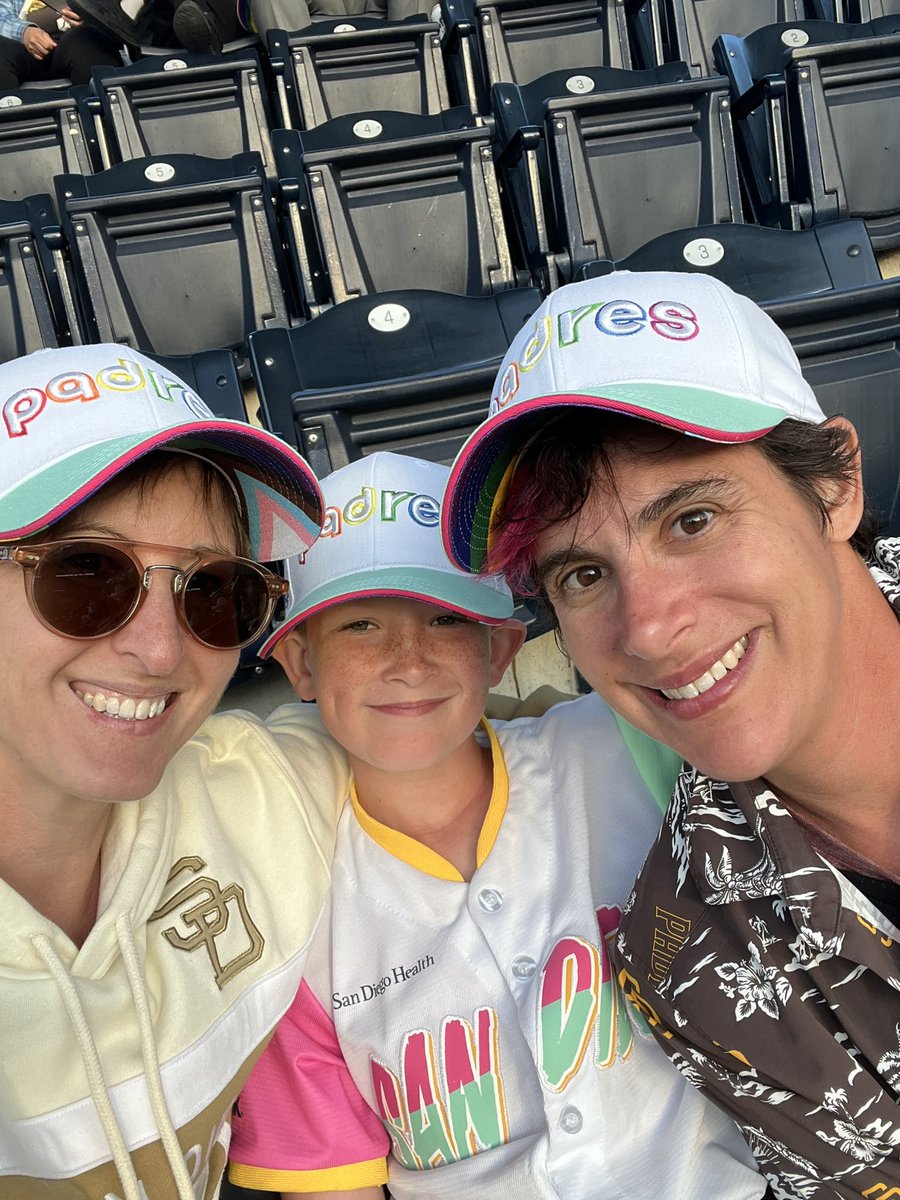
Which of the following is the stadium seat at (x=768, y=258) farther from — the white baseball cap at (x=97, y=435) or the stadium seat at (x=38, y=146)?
the stadium seat at (x=38, y=146)

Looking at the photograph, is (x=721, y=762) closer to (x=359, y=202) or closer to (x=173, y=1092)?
(x=173, y=1092)

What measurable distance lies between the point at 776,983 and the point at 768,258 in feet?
7.74

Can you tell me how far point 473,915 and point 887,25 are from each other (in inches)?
188

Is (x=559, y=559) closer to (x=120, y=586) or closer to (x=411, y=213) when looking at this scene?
(x=120, y=586)

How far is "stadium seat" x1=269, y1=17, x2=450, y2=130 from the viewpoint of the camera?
5441 millimetres

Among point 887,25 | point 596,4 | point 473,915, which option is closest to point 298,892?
point 473,915

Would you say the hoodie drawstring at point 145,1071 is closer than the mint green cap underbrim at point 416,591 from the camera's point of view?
Yes

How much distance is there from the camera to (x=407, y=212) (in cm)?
412

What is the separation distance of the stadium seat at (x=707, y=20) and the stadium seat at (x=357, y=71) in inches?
53.3

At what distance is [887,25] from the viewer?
15.1ft

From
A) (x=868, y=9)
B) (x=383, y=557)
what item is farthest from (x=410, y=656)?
(x=868, y=9)

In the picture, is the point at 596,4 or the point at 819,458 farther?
the point at 596,4

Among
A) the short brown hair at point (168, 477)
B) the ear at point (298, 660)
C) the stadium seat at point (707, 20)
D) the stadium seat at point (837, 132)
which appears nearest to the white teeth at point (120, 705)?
the short brown hair at point (168, 477)

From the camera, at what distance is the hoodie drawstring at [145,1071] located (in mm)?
1245
